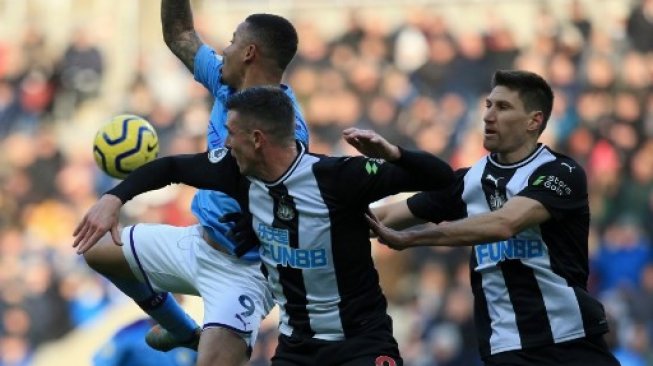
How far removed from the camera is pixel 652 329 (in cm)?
1284

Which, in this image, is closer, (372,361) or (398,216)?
(372,361)

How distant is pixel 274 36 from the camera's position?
7.47m

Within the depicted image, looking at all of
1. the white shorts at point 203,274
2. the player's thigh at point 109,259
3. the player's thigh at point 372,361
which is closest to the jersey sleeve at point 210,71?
the white shorts at point 203,274

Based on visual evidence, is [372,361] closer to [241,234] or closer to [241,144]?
[241,234]

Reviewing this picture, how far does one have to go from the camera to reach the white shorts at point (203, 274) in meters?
7.35

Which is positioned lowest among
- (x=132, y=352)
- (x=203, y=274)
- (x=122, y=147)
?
(x=132, y=352)

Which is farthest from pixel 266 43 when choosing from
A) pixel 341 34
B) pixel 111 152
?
pixel 341 34

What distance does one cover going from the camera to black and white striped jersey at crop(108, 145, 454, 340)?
6.62 m

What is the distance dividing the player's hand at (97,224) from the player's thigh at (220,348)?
925 millimetres

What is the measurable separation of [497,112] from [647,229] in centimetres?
681

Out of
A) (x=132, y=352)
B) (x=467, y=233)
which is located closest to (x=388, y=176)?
(x=467, y=233)

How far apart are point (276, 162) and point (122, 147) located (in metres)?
1.47

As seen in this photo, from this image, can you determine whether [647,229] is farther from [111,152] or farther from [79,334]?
[111,152]

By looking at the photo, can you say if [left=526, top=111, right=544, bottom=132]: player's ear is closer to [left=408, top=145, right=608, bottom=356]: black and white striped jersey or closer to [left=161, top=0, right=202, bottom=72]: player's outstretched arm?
[left=408, top=145, right=608, bottom=356]: black and white striped jersey
